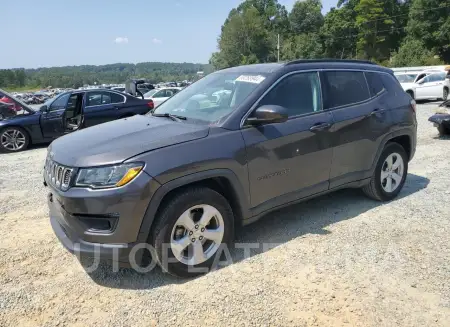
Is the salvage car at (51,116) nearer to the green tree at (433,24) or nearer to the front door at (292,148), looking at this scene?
the front door at (292,148)

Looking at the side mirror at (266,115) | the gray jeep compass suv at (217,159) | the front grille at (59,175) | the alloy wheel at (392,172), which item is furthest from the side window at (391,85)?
the front grille at (59,175)

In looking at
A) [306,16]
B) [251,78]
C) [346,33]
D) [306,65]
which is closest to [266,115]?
[251,78]

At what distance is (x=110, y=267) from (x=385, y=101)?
362 centimetres

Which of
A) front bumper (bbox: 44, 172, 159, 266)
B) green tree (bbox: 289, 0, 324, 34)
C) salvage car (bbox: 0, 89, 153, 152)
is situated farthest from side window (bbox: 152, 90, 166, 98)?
green tree (bbox: 289, 0, 324, 34)

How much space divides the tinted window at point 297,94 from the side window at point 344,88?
0.15 m

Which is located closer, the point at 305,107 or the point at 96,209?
the point at 96,209

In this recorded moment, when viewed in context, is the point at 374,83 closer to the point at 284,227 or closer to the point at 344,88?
the point at 344,88

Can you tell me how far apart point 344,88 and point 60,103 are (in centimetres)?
783

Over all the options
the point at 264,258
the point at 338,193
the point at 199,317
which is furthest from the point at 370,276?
the point at 338,193

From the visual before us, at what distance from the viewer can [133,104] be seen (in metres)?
10.2

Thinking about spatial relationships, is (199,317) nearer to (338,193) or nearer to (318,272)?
(318,272)

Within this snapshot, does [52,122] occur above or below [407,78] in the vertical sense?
below

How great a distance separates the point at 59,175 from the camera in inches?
117

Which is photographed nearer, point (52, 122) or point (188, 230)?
point (188, 230)
